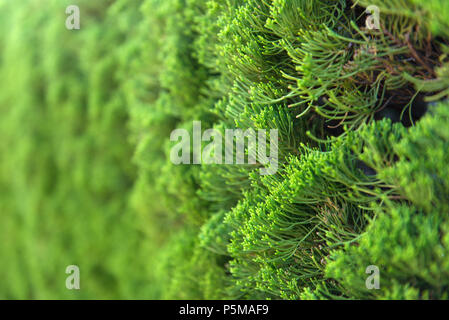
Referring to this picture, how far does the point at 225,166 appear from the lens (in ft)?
10.6

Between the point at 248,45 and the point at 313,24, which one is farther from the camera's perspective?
the point at 248,45

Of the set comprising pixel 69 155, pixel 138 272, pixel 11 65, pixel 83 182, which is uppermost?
pixel 11 65

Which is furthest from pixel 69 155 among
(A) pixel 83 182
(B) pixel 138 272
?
(B) pixel 138 272

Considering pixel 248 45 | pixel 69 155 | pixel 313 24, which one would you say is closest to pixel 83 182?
pixel 69 155

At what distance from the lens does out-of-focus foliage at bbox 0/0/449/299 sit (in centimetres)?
186

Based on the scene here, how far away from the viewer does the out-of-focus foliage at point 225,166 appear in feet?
6.09
